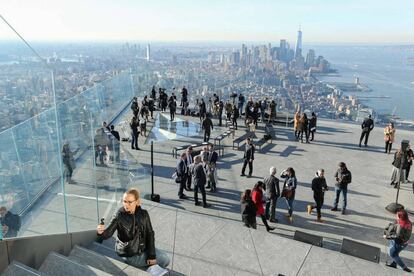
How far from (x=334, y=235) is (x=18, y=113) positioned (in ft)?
23.6

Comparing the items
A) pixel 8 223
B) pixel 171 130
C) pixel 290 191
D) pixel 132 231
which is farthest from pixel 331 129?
pixel 8 223

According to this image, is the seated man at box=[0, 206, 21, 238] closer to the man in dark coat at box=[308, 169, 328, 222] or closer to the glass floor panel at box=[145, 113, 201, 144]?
the man in dark coat at box=[308, 169, 328, 222]

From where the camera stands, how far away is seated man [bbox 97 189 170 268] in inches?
180

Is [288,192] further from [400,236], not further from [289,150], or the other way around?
[289,150]

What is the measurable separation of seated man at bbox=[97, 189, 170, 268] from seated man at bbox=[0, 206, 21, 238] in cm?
133

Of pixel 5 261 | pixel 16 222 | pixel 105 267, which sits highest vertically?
pixel 16 222

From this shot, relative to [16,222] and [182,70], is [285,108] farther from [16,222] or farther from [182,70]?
[16,222]

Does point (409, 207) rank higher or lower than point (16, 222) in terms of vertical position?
lower

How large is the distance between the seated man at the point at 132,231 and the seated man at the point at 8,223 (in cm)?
133

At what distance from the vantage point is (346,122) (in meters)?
22.2

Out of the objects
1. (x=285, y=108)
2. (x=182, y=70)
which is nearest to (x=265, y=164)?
(x=285, y=108)

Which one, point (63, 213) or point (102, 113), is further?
point (102, 113)

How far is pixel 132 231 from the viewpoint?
4688 mm

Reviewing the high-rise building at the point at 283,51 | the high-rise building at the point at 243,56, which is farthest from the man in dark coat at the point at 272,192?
the high-rise building at the point at 283,51
